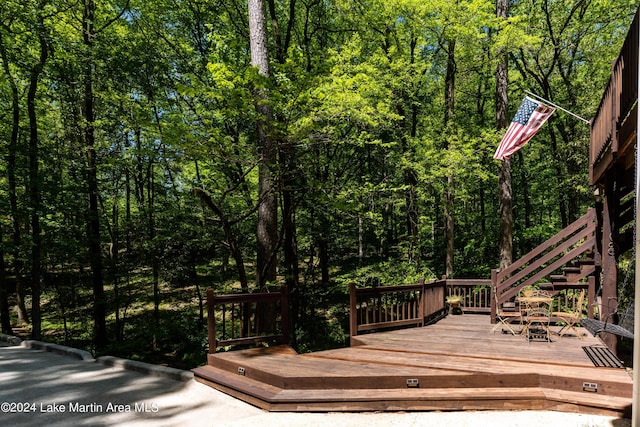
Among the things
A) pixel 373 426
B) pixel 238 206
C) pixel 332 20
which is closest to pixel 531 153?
pixel 332 20

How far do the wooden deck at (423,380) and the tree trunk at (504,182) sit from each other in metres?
6.54

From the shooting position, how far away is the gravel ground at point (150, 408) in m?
3.89

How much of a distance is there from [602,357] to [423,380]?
3147 millimetres

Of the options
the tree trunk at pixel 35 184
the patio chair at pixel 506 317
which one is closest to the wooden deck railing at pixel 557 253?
the patio chair at pixel 506 317

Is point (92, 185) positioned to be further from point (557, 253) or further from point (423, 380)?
point (557, 253)

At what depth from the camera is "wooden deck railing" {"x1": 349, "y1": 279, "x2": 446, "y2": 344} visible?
679cm

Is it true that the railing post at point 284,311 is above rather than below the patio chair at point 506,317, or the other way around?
above

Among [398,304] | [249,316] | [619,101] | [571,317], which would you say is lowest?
[571,317]

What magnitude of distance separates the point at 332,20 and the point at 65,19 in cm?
Answer: 1022

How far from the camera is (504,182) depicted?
12.1 meters

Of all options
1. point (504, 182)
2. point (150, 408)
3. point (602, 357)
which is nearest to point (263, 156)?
point (150, 408)

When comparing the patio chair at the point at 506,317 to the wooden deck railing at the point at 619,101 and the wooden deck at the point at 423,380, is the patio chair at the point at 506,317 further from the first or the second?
the wooden deck railing at the point at 619,101

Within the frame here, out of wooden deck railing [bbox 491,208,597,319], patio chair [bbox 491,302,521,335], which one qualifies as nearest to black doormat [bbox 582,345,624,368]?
patio chair [bbox 491,302,521,335]

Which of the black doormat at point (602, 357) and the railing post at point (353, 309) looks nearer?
the black doormat at point (602, 357)
